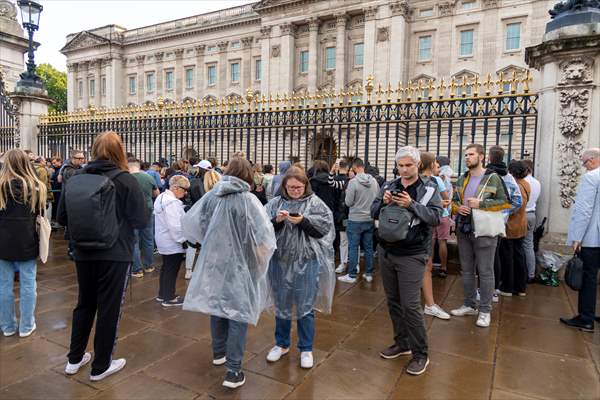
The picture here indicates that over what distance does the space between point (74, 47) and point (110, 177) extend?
5622 cm

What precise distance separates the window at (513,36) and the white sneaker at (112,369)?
111ft

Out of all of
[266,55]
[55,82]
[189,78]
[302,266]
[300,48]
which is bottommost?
[302,266]

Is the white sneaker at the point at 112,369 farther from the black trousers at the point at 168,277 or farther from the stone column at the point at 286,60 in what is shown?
the stone column at the point at 286,60

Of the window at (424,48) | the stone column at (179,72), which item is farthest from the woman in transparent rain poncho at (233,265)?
the stone column at (179,72)

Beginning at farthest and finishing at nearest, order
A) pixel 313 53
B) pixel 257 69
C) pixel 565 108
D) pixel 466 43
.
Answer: pixel 257 69 < pixel 313 53 < pixel 466 43 < pixel 565 108

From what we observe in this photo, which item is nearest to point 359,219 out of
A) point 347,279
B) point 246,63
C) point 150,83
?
point 347,279

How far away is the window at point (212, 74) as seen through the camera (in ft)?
144

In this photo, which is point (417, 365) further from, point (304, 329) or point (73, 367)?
point (73, 367)

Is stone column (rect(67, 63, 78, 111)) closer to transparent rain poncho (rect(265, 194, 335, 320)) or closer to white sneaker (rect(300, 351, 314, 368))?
transparent rain poncho (rect(265, 194, 335, 320))

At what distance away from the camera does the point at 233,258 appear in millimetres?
3064

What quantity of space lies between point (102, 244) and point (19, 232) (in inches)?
56.1

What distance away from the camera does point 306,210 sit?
11.1ft

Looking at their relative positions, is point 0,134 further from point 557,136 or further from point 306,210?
point 557,136

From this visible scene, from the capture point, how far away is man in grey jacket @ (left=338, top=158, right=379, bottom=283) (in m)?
6.18
